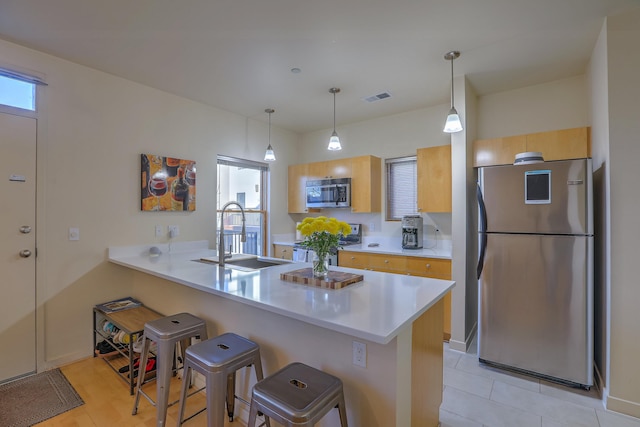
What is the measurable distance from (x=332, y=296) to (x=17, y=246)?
2.68m

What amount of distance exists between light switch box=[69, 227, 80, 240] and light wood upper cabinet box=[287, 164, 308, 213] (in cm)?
280

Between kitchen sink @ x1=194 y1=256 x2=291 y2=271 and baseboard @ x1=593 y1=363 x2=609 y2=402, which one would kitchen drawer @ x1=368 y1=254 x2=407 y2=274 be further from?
baseboard @ x1=593 y1=363 x2=609 y2=402

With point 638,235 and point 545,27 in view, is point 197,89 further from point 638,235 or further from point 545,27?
point 638,235

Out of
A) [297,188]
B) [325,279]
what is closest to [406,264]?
[325,279]

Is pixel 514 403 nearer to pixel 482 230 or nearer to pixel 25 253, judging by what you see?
pixel 482 230

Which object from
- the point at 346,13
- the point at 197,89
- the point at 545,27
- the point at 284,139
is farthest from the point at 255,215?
the point at 545,27

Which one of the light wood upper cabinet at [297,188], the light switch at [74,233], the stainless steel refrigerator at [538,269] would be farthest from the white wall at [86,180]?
the stainless steel refrigerator at [538,269]

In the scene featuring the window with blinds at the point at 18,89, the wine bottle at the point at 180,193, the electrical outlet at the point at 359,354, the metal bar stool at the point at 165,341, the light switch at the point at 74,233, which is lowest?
the metal bar stool at the point at 165,341

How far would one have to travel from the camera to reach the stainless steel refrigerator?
2293mm

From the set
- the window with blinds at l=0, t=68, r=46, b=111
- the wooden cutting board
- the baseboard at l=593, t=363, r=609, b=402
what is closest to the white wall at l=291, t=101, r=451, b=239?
the baseboard at l=593, t=363, r=609, b=402

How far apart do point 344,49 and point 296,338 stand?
2249mm

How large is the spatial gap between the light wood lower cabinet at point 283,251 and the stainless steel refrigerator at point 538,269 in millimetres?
2593

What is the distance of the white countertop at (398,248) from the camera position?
131 inches

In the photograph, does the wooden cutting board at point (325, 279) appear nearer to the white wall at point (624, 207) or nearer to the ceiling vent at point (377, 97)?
the white wall at point (624, 207)
